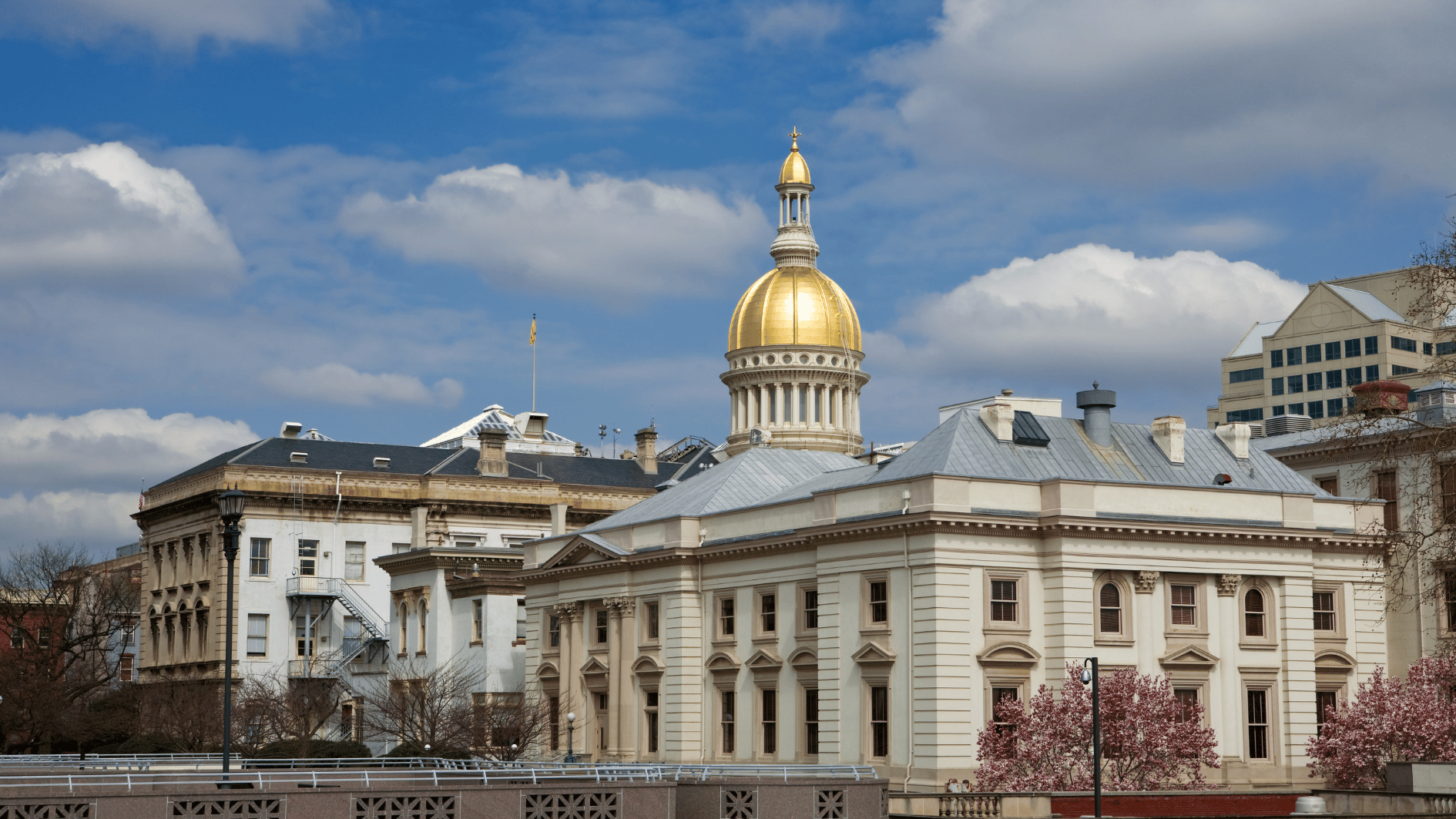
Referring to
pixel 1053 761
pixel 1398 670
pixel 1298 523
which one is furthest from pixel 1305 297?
pixel 1053 761

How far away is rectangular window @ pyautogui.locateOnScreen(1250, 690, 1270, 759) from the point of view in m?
62.9

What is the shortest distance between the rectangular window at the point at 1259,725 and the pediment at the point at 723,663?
670 inches

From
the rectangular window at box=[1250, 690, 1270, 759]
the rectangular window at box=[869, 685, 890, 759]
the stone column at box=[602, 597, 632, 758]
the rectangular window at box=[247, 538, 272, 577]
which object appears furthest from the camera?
the rectangular window at box=[247, 538, 272, 577]

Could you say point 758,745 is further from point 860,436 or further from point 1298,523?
point 860,436

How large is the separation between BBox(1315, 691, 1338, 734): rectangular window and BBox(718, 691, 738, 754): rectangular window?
19.3m

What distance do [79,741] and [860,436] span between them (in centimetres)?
4830

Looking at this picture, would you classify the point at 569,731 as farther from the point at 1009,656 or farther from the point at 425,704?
the point at 1009,656

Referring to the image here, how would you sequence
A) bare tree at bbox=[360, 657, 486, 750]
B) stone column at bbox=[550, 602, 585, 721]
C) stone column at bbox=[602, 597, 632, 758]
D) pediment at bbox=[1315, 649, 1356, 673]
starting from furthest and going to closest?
stone column at bbox=[550, 602, 585, 721], stone column at bbox=[602, 597, 632, 758], bare tree at bbox=[360, 657, 486, 750], pediment at bbox=[1315, 649, 1356, 673]

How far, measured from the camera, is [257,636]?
327 ft

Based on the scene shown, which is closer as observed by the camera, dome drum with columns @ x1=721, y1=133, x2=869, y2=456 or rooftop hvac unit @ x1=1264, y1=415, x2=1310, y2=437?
rooftop hvac unit @ x1=1264, y1=415, x2=1310, y2=437

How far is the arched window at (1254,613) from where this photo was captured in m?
63.2

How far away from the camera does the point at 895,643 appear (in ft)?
196

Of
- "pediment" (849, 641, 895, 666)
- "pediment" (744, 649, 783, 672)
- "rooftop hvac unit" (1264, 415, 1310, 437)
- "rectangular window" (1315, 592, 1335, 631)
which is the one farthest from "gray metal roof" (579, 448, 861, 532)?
"rooftop hvac unit" (1264, 415, 1310, 437)

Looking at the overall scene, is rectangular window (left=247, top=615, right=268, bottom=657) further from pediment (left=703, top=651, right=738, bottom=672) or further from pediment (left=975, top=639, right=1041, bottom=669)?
pediment (left=975, top=639, right=1041, bottom=669)
